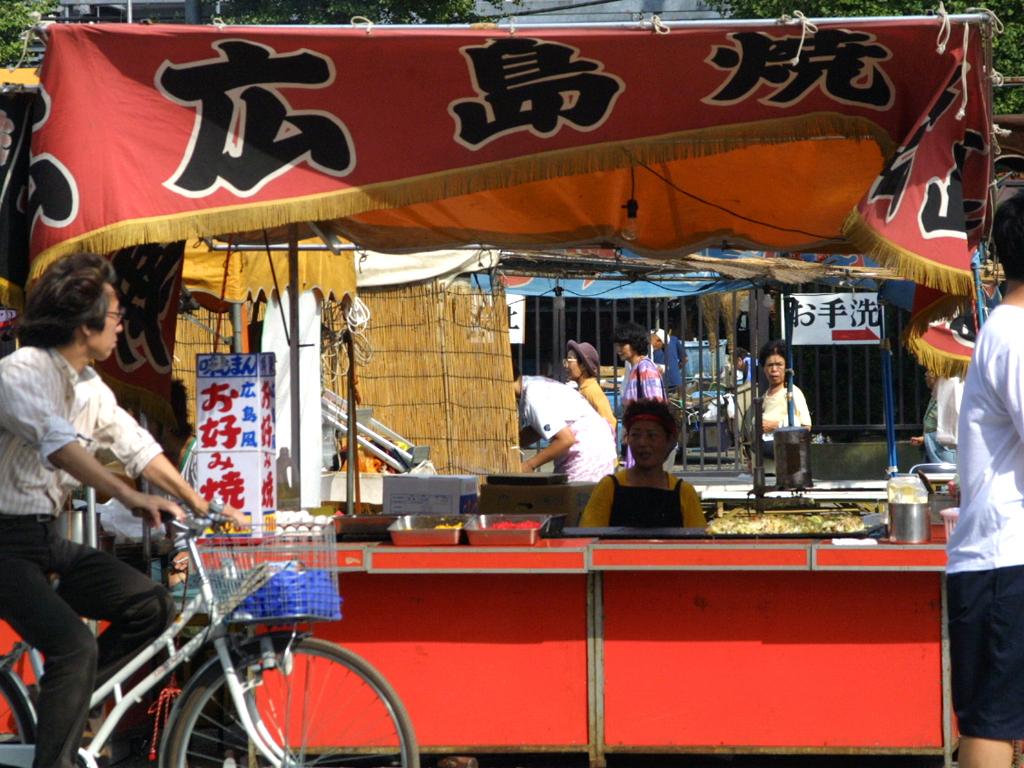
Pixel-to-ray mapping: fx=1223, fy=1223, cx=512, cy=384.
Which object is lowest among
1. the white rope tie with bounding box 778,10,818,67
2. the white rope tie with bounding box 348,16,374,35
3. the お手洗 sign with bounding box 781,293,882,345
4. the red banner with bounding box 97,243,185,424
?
the red banner with bounding box 97,243,185,424

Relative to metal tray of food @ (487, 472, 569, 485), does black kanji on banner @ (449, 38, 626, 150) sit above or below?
above

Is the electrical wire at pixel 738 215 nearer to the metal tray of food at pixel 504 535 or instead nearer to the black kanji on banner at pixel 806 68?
the black kanji on banner at pixel 806 68

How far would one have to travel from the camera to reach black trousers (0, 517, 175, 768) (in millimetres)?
3531

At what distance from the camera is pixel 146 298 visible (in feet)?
19.0

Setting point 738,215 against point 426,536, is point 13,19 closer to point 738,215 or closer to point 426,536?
point 738,215

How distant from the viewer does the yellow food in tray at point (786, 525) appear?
194 inches

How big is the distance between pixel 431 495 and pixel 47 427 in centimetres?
328

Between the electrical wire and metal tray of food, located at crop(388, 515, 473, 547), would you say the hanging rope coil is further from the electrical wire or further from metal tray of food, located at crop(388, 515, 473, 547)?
the electrical wire

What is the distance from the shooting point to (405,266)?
8867mm

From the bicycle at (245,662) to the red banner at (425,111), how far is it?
1.35 meters

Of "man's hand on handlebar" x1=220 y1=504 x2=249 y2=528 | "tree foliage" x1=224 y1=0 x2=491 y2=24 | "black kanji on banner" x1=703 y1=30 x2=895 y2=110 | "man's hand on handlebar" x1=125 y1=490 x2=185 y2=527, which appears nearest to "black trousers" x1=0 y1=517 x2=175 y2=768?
"man's hand on handlebar" x1=125 y1=490 x2=185 y2=527

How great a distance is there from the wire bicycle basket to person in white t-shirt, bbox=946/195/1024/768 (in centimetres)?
176

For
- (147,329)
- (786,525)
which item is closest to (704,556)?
(786,525)

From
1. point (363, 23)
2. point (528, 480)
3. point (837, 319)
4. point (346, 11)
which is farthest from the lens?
point (346, 11)
